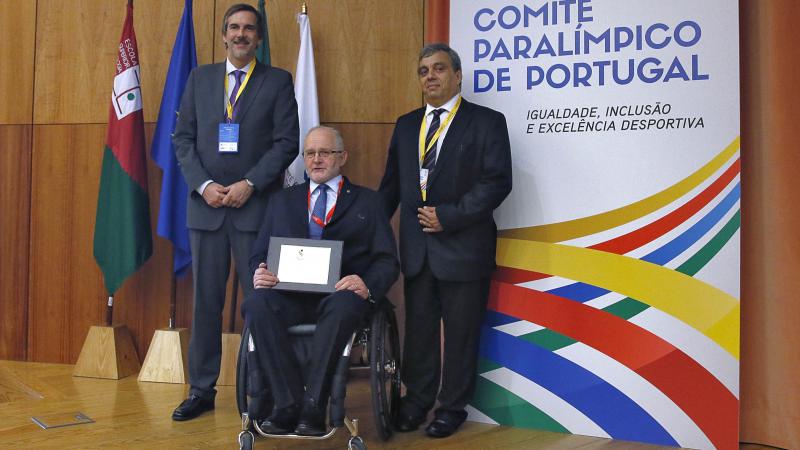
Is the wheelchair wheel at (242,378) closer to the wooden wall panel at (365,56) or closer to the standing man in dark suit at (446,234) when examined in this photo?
the standing man in dark suit at (446,234)

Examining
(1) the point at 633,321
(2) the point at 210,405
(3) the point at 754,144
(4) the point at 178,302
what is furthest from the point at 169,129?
(3) the point at 754,144

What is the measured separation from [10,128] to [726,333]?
13.7ft

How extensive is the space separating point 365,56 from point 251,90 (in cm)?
102

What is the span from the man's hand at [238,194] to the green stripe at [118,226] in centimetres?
119

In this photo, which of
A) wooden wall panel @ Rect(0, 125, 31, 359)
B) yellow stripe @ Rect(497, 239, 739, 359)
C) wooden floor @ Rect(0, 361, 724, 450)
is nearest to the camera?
wooden floor @ Rect(0, 361, 724, 450)

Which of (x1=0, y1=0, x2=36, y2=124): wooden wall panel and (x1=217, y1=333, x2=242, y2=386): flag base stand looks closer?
(x1=217, y1=333, x2=242, y2=386): flag base stand

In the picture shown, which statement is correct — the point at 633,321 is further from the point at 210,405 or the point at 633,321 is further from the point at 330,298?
the point at 210,405

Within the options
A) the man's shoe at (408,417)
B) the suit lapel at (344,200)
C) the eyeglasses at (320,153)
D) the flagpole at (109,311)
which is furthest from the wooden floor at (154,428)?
the eyeglasses at (320,153)

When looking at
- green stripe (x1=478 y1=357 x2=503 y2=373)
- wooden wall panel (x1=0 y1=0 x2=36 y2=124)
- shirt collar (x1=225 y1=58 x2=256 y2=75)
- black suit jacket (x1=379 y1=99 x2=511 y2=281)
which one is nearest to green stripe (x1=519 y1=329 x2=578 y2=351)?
green stripe (x1=478 y1=357 x2=503 y2=373)

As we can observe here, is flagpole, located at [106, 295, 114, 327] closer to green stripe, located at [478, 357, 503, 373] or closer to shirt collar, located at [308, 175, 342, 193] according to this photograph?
shirt collar, located at [308, 175, 342, 193]

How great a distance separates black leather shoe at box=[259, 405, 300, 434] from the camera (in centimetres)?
257

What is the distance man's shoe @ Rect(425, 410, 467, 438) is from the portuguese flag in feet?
6.67

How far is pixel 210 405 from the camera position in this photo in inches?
132

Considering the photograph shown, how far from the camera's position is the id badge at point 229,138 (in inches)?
129
